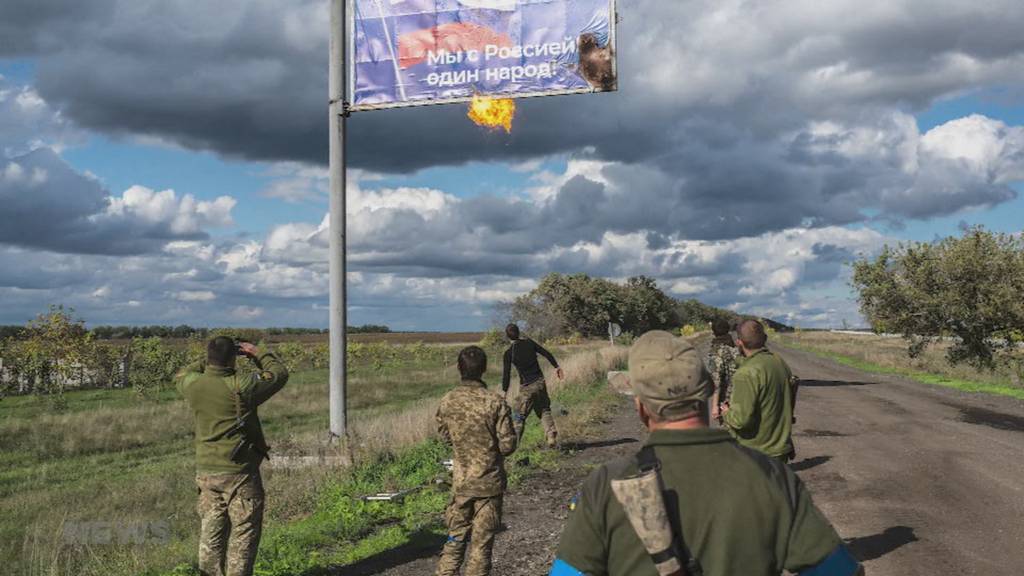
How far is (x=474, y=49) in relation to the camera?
1288cm

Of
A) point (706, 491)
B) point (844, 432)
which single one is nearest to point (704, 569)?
point (706, 491)

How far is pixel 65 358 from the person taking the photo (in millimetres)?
34281

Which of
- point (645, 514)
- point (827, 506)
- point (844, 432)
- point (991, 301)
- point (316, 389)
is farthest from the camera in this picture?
point (316, 389)

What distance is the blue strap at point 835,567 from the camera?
218cm

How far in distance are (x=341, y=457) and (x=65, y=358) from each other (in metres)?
27.5

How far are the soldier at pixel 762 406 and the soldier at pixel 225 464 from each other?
3777 mm

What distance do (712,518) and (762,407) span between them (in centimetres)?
435

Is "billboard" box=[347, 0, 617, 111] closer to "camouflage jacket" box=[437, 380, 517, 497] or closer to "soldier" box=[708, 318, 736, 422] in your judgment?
"soldier" box=[708, 318, 736, 422]

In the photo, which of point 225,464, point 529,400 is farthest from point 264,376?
point 529,400

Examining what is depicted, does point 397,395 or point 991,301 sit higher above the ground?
point 991,301

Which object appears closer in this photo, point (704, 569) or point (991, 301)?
point (704, 569)

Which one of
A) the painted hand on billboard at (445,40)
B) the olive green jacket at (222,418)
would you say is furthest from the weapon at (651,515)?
the painted hand on billboard at (445,40)

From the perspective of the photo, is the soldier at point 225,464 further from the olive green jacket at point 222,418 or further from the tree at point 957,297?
the tree at point 957,297

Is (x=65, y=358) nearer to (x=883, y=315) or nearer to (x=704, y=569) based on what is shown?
(x=883, y=315)
